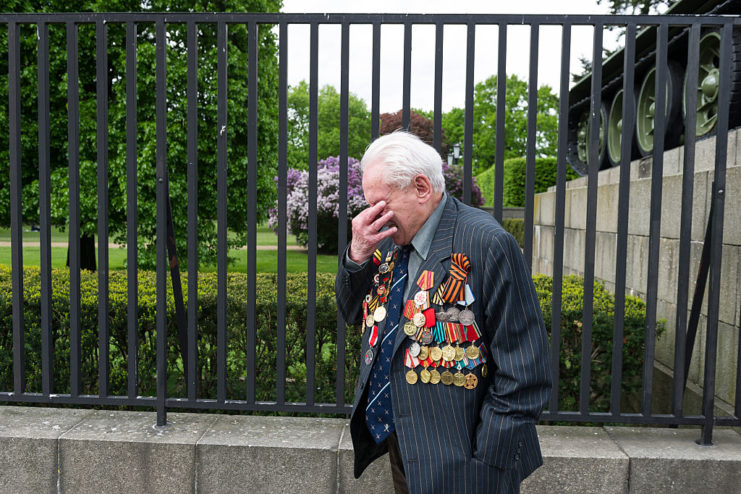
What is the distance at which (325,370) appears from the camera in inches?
140

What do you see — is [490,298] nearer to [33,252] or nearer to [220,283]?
[220,283]

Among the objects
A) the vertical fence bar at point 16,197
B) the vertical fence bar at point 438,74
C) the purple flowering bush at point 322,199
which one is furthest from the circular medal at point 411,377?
the purple flowering bush at point 322,199

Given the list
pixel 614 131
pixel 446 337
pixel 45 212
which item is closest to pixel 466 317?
pixel 446 337

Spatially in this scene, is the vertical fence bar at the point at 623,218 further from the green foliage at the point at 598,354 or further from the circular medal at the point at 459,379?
the circular medal at the point at 459,379

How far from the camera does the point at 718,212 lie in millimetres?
3025

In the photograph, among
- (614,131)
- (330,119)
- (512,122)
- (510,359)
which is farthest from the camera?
(330,119)

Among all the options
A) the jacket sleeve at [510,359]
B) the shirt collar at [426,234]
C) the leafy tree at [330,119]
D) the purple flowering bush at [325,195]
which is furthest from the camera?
the leafy tree at [330,119]

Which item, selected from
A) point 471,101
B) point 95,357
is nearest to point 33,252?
point 95,357

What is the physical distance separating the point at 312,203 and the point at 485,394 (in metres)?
1.48

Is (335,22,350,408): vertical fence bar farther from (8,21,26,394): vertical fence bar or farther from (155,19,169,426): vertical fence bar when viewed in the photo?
(8,21,26,394): vertical fence bar

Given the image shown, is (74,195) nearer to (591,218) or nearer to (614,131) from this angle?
(591,218)

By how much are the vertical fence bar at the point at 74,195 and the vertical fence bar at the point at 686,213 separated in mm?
2989

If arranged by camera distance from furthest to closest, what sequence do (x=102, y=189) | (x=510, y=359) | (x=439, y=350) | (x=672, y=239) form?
(x=672, y=239) < (x=102, y=189) < (x=439, y=350) < (x=510, y=359)

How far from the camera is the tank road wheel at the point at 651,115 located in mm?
5520
